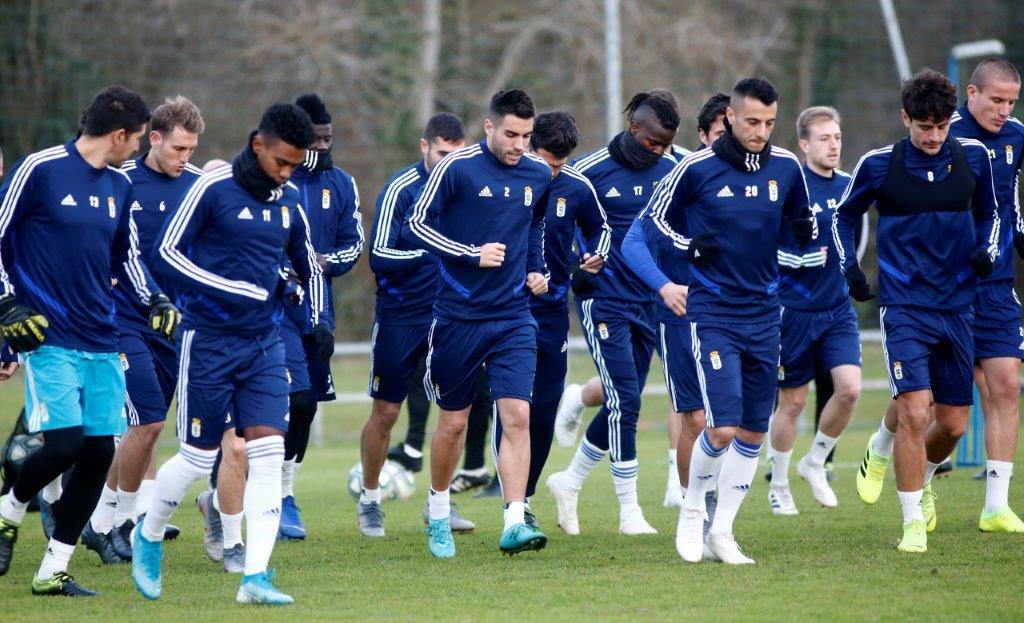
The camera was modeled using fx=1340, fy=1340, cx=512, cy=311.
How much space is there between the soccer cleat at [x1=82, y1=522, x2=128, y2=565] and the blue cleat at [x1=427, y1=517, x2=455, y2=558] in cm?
180

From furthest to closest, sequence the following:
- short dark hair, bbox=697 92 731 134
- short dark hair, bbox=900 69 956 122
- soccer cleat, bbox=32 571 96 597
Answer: short dark hair, bbox=697 92 731 134 < short dark hair, bbox=900 69 956 122 < soccer cleat, bbox=32 571 96 597

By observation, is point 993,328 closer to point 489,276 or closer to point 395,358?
point 489,276

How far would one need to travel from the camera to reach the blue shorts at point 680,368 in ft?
24.5

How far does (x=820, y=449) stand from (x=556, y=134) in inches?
128

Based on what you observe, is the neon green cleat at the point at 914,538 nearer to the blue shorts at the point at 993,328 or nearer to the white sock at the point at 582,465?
the blue shorts at the point at 993,328

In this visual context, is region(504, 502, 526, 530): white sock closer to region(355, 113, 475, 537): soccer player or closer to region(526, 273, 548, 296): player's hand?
region(526, 273, 548, 296): player's hand

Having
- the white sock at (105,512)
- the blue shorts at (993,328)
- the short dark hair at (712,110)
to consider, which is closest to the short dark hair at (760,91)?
the short dark hair at (712,110)

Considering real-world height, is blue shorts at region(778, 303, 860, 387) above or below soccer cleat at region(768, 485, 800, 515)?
above

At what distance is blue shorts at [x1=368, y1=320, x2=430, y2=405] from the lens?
8914 millimetres

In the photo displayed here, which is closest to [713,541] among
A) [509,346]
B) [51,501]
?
[509,346]

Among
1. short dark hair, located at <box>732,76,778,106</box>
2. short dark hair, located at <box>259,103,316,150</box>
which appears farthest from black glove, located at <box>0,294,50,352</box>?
short dark hair, located at <box>732,76,778,106</box>

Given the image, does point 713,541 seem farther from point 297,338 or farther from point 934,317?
point 297,338

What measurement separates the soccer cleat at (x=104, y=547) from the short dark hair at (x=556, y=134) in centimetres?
353

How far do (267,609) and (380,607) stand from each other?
0.51m
